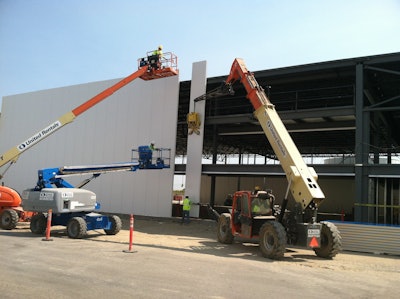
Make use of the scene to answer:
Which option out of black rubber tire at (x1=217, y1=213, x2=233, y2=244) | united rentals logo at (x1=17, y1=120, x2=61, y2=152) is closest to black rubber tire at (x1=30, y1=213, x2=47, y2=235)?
united rentals logo at (x1=17, y1=120, x2=61, y2=152)

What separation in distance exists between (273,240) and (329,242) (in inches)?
74.3

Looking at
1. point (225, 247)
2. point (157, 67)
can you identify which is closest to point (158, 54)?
point (157, 67)

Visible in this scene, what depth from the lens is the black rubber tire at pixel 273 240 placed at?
11.0 metres

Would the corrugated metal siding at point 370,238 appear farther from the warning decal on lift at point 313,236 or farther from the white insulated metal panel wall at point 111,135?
the white insulated metal panel wall at point 111,135

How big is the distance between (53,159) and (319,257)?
22.5m

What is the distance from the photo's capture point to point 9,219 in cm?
1642

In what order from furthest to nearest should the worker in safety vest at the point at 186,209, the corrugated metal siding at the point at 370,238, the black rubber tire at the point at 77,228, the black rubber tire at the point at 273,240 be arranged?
the worker in safety vest at the point at 186,209 < the black rubber tire at the point at 77,228 < the corrugated metal siding at the point at 370,238 < the black rubber tire at the point at 273,240

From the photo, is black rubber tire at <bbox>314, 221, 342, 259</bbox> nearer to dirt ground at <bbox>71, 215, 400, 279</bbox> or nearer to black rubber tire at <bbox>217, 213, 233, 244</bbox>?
dirt ground at <bbox>71, 215, 400, 279</bbox>

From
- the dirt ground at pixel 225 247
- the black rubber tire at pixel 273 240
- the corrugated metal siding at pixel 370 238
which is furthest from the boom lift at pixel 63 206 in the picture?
the corrugated metal siding at pixel 370 238

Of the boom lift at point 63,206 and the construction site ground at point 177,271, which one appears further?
the boom lift at point 63,206

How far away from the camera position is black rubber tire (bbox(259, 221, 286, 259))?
11008 mm

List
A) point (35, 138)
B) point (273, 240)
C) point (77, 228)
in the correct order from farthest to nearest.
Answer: point (35, 138) < point (77, 228) < point (273, 240)

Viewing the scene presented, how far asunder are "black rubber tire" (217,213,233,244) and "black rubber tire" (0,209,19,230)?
9.05m

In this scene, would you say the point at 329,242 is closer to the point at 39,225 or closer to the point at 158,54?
the point at 39,225
